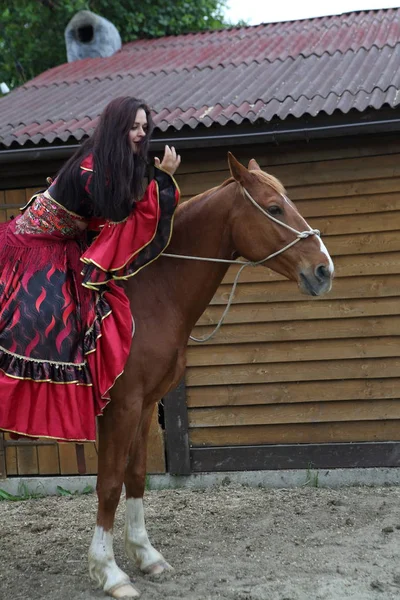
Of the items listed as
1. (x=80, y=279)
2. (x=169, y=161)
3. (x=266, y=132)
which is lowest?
(x=80, y=279)

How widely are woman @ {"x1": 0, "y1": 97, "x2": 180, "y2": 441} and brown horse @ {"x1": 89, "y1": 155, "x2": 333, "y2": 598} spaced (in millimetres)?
136

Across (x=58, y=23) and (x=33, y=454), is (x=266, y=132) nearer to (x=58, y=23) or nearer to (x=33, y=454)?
(x=33, y=454)

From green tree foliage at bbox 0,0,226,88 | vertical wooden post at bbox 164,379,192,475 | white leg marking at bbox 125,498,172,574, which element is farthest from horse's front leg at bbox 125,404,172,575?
green tree foliage at bbox 0,0,226,88

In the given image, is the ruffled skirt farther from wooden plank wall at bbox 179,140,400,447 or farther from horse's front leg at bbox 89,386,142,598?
wooden plank wall at bbox 179,140,400,447

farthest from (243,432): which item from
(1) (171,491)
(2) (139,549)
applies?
(2) (139,549)

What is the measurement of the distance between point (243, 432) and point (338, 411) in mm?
789

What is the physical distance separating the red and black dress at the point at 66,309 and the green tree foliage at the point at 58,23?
37.1 ft

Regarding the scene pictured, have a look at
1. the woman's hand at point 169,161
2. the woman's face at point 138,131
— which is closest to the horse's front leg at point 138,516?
the woman's hand at point 169,161

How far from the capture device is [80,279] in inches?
152

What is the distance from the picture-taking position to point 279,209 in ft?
12.6

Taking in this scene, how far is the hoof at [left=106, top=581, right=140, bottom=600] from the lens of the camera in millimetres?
3723

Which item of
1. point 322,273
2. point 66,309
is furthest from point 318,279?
point 66,309

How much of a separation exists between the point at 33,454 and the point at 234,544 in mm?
2407

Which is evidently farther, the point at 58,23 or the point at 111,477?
the point at 58,23
